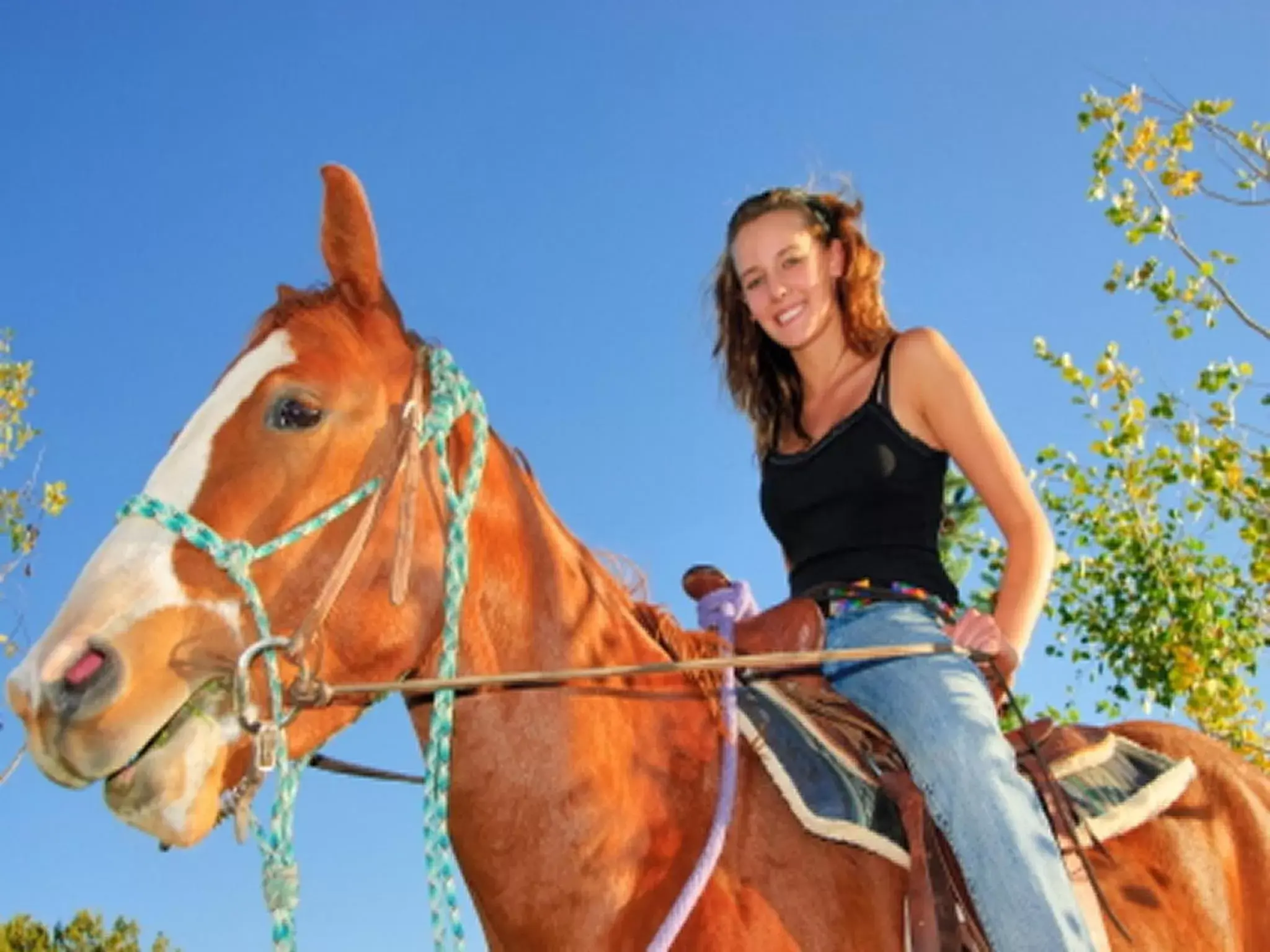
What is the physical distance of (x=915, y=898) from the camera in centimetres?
298

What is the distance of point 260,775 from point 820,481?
196 cm

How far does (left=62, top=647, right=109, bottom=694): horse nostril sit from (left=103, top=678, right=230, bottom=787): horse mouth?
0.18 m

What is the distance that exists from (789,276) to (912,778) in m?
1.82

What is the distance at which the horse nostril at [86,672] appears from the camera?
2.42 metres

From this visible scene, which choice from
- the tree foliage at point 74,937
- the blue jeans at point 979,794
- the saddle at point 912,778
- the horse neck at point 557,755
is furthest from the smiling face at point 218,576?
the tree foliage at point 74,937

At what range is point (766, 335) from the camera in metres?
4.54

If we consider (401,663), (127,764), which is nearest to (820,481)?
(401,663)

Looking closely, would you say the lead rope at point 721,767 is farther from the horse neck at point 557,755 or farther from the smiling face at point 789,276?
the smiling face at point 789,276

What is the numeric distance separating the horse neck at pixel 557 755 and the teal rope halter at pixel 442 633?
0.08 m

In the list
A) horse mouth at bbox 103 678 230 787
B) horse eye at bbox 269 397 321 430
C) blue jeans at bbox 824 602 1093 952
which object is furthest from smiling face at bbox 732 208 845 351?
horse mouth at bbox 103 678 230 787

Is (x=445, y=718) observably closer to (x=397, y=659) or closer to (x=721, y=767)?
(x=397, y=659)

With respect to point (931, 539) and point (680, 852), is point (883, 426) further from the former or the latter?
point (680, 852)

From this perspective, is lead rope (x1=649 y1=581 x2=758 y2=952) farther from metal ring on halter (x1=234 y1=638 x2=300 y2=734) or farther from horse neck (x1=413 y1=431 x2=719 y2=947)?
metal ring on halter (x1=234 y1=638 x2=300 y2=734)

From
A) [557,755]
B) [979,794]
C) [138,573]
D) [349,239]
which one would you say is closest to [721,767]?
[557,755]
